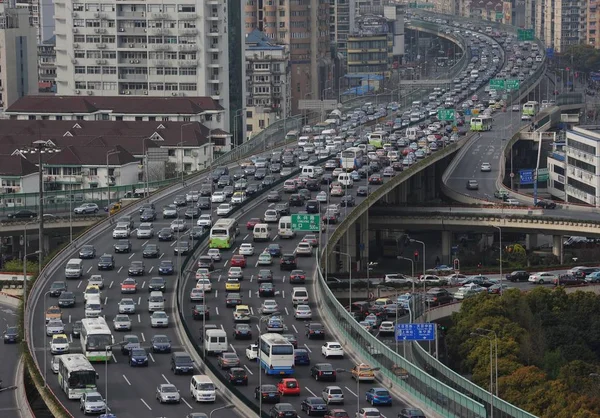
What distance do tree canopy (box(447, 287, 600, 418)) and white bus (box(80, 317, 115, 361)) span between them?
18.1 m

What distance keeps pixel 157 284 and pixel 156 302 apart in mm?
5062

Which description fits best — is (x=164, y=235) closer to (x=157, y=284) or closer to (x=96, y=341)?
(x=157, y=284)

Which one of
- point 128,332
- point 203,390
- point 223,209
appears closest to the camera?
point 203,390

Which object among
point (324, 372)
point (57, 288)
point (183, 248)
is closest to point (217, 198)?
point (183, 248)

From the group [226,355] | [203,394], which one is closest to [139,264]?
[226,355]

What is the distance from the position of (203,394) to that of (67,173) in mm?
93206

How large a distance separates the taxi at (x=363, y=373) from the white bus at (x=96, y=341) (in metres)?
11.0

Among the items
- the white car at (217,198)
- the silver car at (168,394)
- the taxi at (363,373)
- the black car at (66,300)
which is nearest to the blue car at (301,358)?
the taxi at (363,373)

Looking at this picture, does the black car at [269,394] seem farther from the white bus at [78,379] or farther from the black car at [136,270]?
the black car at [136,270]

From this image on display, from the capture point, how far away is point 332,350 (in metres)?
85.2

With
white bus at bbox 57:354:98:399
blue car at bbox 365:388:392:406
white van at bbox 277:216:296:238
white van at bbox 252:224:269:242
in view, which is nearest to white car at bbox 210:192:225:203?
white van at bbox 277:216:296:238

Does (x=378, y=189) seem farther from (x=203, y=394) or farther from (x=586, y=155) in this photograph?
(x=203, y=394)

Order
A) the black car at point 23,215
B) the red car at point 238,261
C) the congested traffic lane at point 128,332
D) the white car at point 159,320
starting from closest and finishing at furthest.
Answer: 1. the congested traffic lane at point 128,332
2. the white car at point 159,320
3. the red car at point 238,261
4. the black car at point 23,215

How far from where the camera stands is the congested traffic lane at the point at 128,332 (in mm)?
75250
